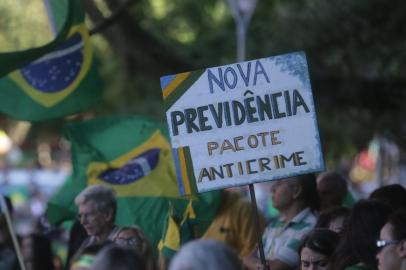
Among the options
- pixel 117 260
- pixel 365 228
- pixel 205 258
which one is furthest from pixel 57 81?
pixel 205 258

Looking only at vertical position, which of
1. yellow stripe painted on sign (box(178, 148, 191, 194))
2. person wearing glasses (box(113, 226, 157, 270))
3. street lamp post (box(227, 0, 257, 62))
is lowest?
person wearing glasses (box(113, 226, 157, 270))

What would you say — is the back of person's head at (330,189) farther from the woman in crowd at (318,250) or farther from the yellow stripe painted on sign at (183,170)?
the yellow stripe painted on sign at (183,170)

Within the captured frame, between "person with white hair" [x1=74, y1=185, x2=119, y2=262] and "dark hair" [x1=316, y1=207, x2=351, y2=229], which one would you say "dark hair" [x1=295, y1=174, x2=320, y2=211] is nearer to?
"dark hair" [x1=316, y1=207, x2=351, y2=229]

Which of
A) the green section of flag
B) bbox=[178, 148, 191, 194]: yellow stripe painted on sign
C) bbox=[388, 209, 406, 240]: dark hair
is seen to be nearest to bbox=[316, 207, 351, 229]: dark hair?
bbox=[178, 148, 191, 194]: yellow stripe painted on sign

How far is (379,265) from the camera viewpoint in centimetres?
548

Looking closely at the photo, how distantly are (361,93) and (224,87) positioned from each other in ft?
26.1

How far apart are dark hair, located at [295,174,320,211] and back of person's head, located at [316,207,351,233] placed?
0.56 m

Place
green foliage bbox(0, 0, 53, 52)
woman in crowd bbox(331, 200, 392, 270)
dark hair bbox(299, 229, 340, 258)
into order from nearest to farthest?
1. woman in crowd bbox(331, 200, 392, 270)
2. dark hair bbox(299, 229, 340, 258)
3. green foliage bbox(0, 0, 53, 52)

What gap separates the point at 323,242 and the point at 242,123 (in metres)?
0.75

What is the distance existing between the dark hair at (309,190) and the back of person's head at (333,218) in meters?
0.56

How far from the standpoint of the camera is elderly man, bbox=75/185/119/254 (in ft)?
24.5

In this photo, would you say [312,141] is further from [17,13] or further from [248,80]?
[17,13]

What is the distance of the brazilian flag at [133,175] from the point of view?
9.09 metres

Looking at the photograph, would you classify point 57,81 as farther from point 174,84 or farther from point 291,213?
point 174,84
